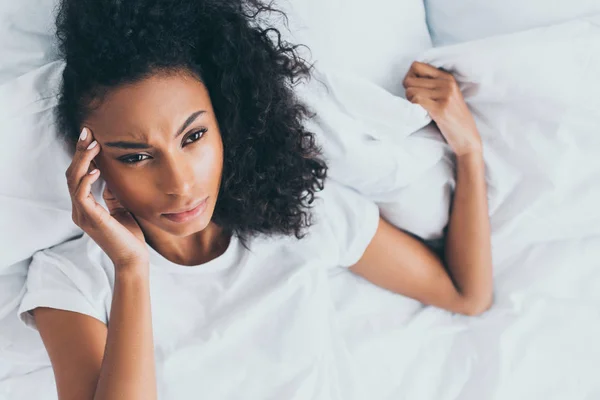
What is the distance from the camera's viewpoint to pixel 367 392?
1142 millimetres

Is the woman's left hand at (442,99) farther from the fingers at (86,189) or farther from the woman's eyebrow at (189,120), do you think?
the fingers at (86,189)

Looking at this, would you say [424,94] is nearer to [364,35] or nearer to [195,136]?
[364,35]

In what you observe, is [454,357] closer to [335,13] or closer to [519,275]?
[519,275]

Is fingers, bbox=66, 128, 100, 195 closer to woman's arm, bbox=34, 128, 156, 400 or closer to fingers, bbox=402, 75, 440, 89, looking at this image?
woman's arm, bbox=34, 128, 156, 400

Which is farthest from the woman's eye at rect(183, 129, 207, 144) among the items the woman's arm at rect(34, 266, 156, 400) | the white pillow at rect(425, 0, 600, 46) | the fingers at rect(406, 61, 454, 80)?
the white pillow at rect(425, 0, 600, 46)

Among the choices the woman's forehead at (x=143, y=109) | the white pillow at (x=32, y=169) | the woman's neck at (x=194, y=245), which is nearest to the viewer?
the woman's forehead at (x=143, y=109)

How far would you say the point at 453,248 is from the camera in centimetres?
120

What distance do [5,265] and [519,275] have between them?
0.95 m

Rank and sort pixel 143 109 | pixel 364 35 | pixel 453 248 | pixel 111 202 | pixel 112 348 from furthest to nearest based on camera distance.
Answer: pixel 453 248 < pixel 364 35 < pixel 111 202 < pixel 112 348 < pixel 143 109

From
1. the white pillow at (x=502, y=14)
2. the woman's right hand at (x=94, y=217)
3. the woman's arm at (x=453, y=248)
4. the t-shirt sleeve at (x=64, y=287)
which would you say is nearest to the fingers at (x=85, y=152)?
the woman's right hand at (x=94, y=217)

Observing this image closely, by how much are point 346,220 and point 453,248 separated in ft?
0.77

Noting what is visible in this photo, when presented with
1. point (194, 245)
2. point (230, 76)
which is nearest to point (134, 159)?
point (230, 76)

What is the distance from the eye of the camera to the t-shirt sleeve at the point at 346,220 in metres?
1.12

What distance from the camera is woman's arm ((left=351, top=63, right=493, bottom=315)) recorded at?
1104 mm
